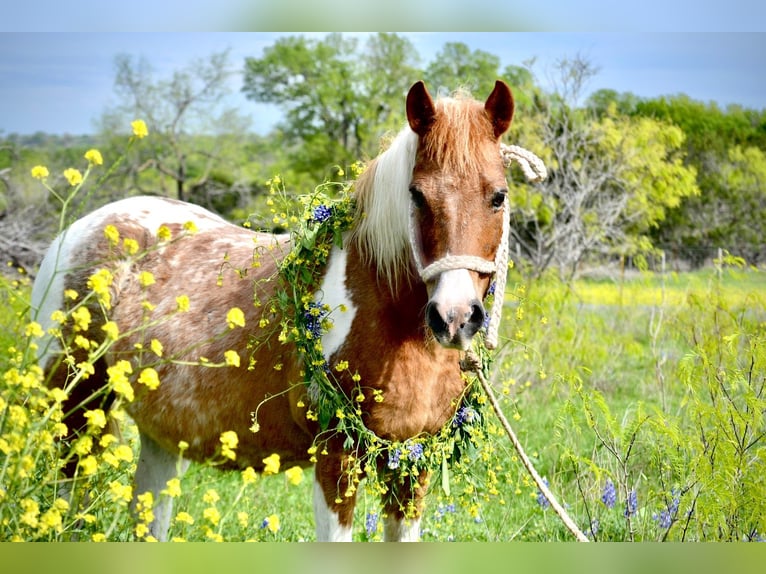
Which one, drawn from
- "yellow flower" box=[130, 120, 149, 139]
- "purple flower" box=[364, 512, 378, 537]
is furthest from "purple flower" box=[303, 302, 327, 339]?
"purple flower" box=[364, 512, 378, 537]

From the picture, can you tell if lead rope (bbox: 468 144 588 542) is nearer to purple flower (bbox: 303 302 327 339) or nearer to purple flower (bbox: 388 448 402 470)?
purple flower (bbox: 388 448 402 470)

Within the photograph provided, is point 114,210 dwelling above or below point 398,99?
below

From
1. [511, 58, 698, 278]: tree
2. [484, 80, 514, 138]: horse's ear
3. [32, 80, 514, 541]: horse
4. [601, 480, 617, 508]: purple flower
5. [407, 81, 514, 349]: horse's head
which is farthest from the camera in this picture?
[511, 58, 698, 278]: tree

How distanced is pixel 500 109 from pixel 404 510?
1425mm

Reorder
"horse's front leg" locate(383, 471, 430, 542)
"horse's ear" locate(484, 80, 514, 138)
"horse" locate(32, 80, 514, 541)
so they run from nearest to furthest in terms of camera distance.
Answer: "horse" locate(32, 80, 514, 541), "horse's ear" locate(484, 80, 514, 138), "horse's front leg" locate(383, 471, 430, 542)

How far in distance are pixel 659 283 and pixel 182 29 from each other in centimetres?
607

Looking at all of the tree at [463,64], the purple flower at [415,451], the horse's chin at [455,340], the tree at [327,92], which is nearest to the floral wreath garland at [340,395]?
the purple flower at [415,451]

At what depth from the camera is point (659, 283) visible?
303 inches

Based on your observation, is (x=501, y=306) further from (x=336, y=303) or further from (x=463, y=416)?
(x=336, y=303)

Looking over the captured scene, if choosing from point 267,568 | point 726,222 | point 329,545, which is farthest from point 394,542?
point 726,222

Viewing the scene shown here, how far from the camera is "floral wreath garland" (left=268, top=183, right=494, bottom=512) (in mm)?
2514

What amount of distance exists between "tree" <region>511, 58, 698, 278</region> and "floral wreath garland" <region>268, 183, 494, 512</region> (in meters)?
5.57

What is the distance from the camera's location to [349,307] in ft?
8.50

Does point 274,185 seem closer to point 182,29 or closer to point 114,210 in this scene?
point 182,29
